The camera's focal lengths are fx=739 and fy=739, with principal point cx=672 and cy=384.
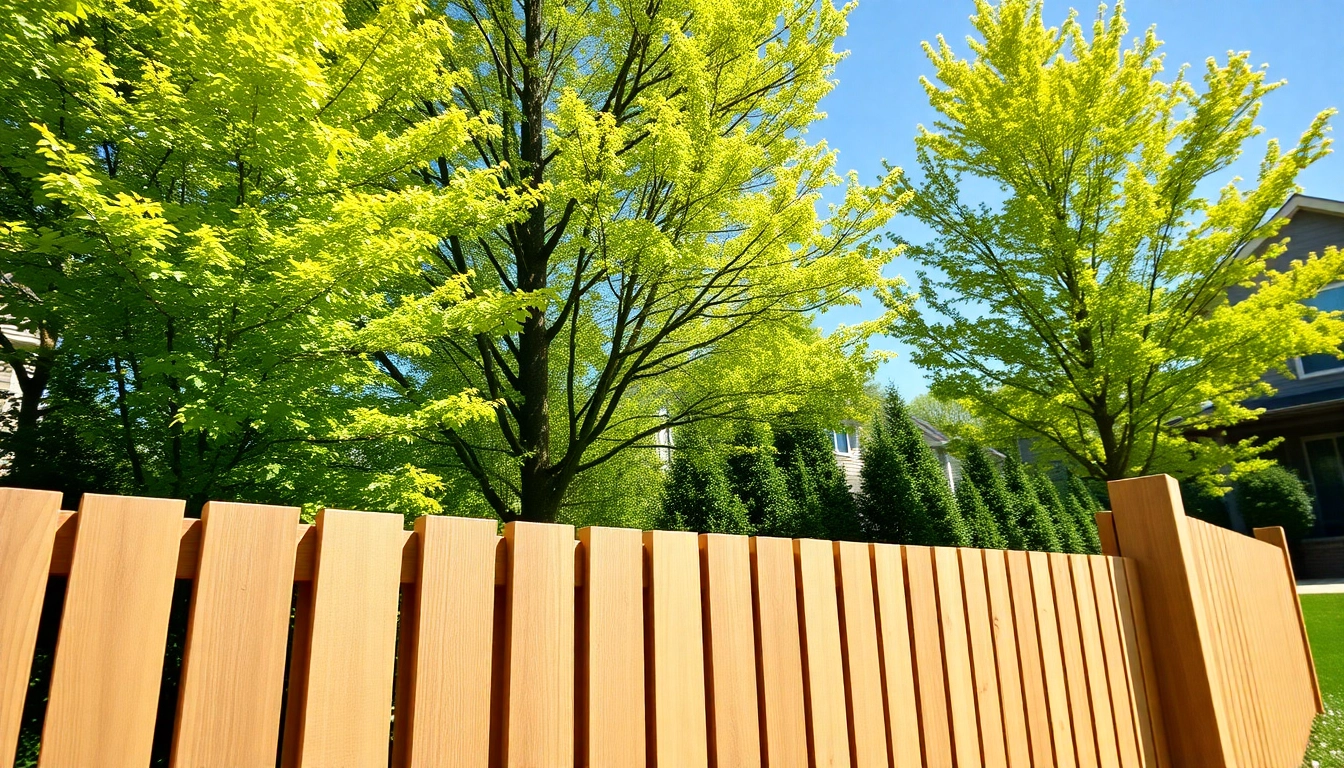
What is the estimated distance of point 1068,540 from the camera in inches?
770

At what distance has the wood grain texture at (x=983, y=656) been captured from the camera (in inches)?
112

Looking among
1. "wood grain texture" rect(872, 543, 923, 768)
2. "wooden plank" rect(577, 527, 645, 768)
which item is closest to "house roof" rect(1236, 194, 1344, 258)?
"wood grain texture" rect(872, 543, 923, 768)

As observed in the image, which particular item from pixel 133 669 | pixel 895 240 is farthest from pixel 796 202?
pixel 133 669

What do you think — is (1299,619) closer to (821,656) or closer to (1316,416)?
(821,656)

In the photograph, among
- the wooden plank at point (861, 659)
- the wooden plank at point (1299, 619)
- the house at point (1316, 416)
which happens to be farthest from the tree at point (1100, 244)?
the house at point (1316, 416)

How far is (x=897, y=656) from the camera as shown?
265 cm

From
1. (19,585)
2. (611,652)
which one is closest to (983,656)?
(611,652)

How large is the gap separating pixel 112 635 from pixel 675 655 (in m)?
1.28

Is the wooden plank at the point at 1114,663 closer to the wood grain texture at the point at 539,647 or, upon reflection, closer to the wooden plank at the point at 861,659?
the wooden plank at the point at 861,659

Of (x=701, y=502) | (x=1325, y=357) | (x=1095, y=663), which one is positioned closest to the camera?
(x=1095, y=663)

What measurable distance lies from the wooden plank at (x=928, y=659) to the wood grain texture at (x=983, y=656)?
182 millimetres

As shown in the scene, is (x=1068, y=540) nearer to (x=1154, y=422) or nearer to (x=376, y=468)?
(x=1154, y=422)

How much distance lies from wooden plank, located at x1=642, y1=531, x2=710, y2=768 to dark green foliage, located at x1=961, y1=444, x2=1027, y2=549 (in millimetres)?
16825

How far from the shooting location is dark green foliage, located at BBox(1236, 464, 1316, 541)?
18891 millimetres
